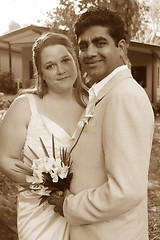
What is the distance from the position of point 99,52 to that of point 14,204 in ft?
9.82

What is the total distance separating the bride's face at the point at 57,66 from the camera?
8.48 feet

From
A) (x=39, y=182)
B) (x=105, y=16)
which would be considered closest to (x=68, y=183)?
(x=39, y=182)

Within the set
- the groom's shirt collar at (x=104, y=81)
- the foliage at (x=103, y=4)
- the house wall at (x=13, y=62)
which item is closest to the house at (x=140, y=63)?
the house wall at (x=13, y=62)

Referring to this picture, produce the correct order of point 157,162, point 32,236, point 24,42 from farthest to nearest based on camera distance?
1. point 24,42
2. point 157,162
3. point 32,236

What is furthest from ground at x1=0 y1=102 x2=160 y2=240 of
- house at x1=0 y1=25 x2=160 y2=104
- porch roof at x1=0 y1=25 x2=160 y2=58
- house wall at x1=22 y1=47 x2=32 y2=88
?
house wall at x1=22 y1=47 x2=32 y2=88

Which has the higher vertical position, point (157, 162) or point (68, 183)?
point (68, 183)

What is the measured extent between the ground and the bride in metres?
0.91

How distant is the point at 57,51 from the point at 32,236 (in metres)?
1.41

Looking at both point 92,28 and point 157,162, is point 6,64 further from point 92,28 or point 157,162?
point 92,28

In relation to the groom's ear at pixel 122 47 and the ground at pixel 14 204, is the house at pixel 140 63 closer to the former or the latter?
the ground at pixel 14 204

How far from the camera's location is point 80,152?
75.5 inches

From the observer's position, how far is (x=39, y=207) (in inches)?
98.8

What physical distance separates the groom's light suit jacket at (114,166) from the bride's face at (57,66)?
809 millimetres

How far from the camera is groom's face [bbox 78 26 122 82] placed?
1.89 metres
